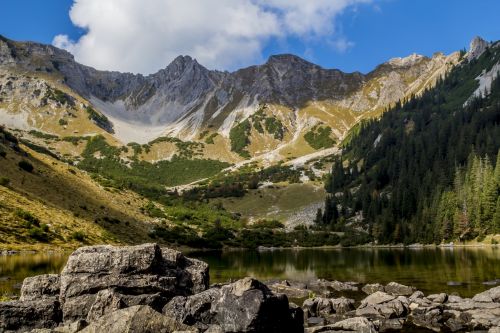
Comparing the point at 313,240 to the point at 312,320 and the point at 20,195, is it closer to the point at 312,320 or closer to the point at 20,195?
the point at 20,195

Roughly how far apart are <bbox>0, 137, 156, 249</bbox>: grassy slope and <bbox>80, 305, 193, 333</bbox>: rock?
71888 millimetres

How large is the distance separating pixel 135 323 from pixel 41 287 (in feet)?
35.9

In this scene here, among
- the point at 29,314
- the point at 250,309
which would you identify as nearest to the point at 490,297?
the point at 250,309

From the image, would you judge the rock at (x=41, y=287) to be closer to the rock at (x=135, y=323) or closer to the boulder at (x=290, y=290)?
the rock at (x=135, y=323)

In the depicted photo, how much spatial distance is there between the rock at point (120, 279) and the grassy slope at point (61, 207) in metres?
65.4

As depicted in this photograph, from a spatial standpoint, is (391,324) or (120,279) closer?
(120,279)

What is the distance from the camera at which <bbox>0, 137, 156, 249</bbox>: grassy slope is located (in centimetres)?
9288

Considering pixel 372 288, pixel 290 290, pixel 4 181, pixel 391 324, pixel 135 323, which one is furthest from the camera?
pixel 4 181

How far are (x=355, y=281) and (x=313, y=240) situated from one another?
130 metres

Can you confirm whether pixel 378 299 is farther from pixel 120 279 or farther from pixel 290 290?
pixel 120 279

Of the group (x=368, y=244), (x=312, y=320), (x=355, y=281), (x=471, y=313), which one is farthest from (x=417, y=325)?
(x=368, y=244)

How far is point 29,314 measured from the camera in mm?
24000

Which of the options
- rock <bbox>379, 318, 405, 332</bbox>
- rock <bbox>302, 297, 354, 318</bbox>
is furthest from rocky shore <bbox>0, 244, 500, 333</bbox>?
rock <bbox>302, 297, 354, 318</bbox>

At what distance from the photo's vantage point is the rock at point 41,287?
90.2ft
